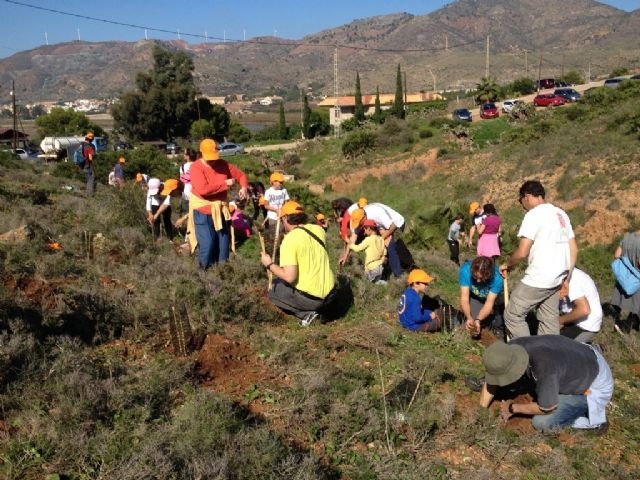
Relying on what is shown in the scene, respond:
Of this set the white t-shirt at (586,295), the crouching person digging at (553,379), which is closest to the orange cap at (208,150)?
the crouching person digging at (553,379)

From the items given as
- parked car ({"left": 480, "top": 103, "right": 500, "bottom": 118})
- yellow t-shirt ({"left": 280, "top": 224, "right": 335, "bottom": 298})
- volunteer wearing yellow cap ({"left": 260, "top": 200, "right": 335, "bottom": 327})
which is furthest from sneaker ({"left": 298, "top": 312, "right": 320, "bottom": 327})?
parked car ({"left": 480, "top": 103, "right": 500, "bottom": 118})

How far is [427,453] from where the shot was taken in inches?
139

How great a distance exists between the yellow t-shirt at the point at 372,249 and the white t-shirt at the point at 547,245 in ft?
7.94

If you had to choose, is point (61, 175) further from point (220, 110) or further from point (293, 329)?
point (220, 110)

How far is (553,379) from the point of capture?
12.6ft

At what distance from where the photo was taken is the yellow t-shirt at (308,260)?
16.9ft

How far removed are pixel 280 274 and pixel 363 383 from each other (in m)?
1.37

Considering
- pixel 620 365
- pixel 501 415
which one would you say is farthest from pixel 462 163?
pixel 501 415

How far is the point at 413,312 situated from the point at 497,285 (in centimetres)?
88

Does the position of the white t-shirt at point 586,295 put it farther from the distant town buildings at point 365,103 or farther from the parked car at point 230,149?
the distant town buildings at point 365,103

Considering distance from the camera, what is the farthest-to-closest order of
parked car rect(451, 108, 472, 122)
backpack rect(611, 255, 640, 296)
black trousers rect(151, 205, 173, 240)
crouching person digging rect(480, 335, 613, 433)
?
parked car rect(451, 108, 472, 122), black trousers rect(151, 205, 173, 240), backpack rect(611, 255, 640, 296), crouching person digging rect(480, 335, 613, 433)

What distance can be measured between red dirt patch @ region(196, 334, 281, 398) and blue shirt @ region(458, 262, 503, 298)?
Result: 2.30 m

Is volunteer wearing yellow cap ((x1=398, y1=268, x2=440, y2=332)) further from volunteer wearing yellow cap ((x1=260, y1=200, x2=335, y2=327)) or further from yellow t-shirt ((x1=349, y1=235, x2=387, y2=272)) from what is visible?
yellow t-shirt ((x1=349, y1=235, x2=387, y2=272))

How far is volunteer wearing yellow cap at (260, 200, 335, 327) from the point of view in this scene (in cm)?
515
